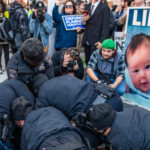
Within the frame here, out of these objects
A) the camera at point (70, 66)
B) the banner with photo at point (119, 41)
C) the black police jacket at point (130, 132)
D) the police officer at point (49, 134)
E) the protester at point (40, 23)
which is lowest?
the black police jacket at point (130, 132)

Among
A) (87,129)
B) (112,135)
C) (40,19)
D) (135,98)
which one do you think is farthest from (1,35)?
(112,135)

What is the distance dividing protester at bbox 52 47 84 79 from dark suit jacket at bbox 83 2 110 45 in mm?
928

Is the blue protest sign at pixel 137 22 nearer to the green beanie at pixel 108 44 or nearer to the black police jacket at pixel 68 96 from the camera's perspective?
the green beanie at pixel 108 44

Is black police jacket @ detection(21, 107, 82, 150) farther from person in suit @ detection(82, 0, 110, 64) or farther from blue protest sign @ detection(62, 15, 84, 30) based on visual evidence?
blue protest sign @ detection(62, 15, 84, 30)

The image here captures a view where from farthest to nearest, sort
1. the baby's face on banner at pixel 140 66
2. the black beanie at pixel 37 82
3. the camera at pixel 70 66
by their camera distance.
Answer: the baby's face on banner at pixel 140 66, the camera at pixel 70 66, the black beanie at pixel 37 82

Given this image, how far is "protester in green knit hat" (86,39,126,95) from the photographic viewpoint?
2848mm

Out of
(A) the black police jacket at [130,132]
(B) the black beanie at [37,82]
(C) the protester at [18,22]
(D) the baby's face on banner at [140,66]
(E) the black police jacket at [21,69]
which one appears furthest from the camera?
(C) the protester at [18,22]

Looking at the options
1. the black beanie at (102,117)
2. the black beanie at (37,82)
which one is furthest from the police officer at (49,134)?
the black beanie at (37,82)

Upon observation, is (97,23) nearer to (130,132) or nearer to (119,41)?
(119,41)

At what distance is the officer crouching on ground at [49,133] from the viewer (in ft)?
3.48

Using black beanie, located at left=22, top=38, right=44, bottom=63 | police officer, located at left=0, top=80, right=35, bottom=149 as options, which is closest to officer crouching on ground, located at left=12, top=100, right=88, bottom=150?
police officer, located at left=0, top=80, right=35, bottom=149

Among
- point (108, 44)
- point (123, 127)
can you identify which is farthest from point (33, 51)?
point (108, 44)

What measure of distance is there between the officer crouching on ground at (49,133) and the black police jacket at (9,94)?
37 centimetres

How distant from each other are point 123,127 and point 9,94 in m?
0.97
